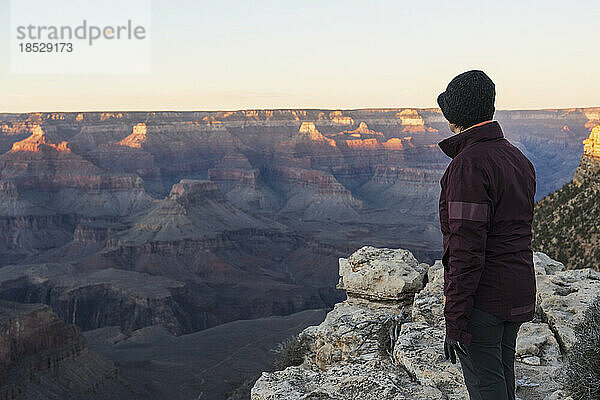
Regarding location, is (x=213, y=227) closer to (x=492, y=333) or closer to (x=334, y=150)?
(x=334, y=150)

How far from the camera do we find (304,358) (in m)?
8.08

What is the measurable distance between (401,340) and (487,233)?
335 cm

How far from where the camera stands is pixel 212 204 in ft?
303

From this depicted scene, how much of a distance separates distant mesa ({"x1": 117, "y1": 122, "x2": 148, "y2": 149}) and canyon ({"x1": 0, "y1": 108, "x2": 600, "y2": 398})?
40 cm

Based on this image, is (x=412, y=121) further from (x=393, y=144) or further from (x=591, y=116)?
(x=591, y=116)

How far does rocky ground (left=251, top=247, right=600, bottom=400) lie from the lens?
5.48 metres

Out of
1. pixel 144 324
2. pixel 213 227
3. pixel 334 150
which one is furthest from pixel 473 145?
pixel 334 150

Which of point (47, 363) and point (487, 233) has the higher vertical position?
point (487, 233)

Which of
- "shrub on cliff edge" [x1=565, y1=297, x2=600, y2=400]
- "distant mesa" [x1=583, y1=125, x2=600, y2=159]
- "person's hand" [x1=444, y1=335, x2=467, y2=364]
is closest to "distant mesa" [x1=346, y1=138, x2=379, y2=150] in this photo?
"distant mesa" [x1=583, y1=125, x2=600, y2=159]

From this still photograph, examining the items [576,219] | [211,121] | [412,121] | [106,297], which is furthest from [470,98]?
[412,121]

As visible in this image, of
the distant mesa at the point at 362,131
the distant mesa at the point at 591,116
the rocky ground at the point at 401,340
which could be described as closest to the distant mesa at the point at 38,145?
the distant mesa at the point at 362,131

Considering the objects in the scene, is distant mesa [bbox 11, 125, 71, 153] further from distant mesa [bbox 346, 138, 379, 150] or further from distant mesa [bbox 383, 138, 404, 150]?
distant mesa [bbox 383, 138, 404, 150]

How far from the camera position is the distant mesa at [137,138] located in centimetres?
14046

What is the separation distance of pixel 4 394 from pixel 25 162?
95.9 m
